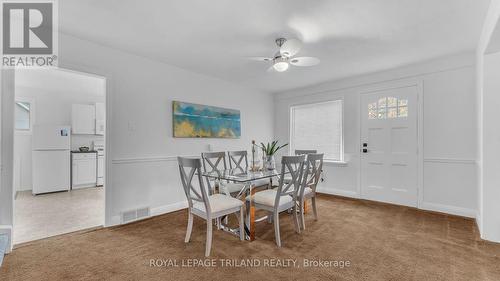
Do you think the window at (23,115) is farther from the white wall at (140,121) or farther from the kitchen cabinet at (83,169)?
the white wall at (140,121)

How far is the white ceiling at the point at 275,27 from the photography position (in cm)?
209

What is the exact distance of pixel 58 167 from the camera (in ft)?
16.0

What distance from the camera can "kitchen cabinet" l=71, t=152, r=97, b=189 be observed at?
5.16 metres

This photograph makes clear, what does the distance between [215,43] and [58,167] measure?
4561 millimetres

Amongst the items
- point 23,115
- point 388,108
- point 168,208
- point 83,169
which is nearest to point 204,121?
point 168,208

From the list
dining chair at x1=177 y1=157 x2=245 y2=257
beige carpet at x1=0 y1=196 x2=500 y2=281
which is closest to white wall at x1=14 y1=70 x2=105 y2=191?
beige carpet at x1=0 y1=196 x2=500 y2=281

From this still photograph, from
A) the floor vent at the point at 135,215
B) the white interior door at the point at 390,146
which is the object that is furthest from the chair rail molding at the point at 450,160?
the floor vent at the point at 135,215

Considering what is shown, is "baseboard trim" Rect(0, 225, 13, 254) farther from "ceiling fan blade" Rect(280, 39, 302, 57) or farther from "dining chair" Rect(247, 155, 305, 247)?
"ceiling fan blade" Rect(280, 39, 302, 57)

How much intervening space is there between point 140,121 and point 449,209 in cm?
483

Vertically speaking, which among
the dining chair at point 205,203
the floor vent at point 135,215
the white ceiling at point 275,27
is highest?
the white ceiling at point 275,27

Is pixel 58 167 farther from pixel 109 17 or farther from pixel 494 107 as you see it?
pixel 494 107

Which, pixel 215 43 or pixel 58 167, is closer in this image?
pixel 215 43

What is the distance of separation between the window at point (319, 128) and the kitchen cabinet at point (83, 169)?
4828mm

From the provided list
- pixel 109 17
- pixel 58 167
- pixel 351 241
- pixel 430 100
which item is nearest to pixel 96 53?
pixel 109 17
